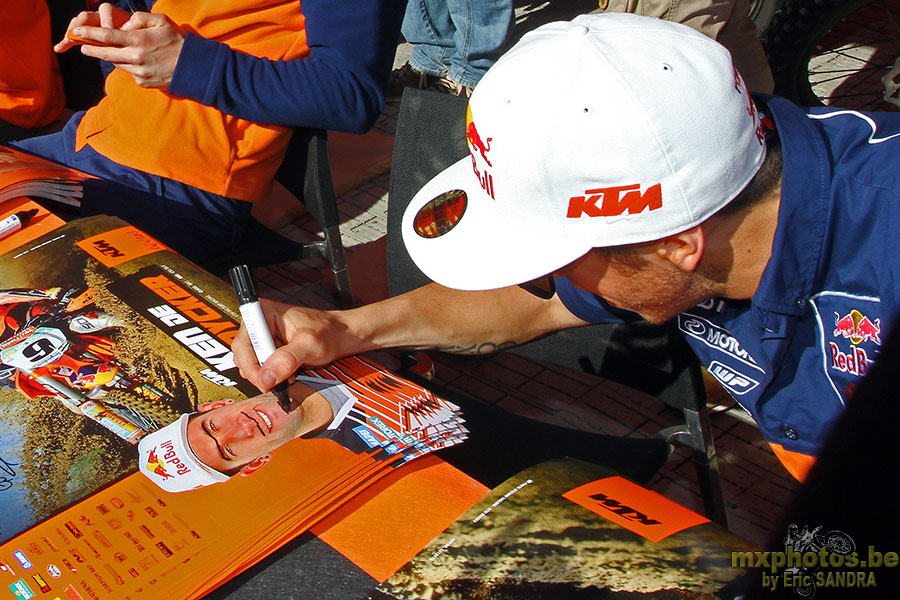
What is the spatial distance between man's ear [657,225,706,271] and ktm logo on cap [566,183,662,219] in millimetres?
63

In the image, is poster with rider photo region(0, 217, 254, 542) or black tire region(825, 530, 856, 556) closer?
black tire region(825, 530, 856, 556)

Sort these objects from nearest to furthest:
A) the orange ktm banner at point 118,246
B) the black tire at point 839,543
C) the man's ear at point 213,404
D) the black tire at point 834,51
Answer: the black tire at point 839,543 < the man's ear at point 213,404 < the orange ktm banner at point 118,246 < the black tire at point 834,51

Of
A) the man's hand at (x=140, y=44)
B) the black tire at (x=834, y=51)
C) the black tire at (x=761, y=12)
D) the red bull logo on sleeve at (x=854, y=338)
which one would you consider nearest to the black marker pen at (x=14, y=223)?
the man's hand at (x=140, y=44)

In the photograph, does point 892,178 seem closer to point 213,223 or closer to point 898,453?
point 898,453

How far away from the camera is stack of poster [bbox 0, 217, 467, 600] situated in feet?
2.92

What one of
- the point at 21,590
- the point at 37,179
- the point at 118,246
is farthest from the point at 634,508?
the point at 37,179

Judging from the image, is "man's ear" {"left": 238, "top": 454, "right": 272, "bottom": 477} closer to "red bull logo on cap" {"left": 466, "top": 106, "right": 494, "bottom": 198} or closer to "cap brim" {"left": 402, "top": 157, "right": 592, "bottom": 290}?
"cap brim" {"left": 402, "top": 157, "right": 592, "bottom": 290}

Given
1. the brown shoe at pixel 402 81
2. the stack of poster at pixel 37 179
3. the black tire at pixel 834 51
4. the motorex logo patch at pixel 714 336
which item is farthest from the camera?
the brown shoe at pixel 402 81

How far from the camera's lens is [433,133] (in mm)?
1558

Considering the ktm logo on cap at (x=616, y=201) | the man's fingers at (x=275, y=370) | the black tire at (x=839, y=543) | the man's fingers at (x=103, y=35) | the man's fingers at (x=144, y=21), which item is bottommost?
the man's fingers at (x=275, y=370)

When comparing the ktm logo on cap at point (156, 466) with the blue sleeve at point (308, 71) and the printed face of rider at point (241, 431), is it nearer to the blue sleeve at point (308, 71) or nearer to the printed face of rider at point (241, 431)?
the printed face of rider at point (241, 431)

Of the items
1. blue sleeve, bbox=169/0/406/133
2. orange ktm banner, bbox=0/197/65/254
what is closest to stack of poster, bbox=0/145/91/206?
orange ktm banner, bbox=0/197/65/254

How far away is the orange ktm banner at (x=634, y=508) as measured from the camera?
896 millimetres

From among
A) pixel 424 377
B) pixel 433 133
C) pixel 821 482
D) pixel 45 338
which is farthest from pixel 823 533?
pixel 424 377
